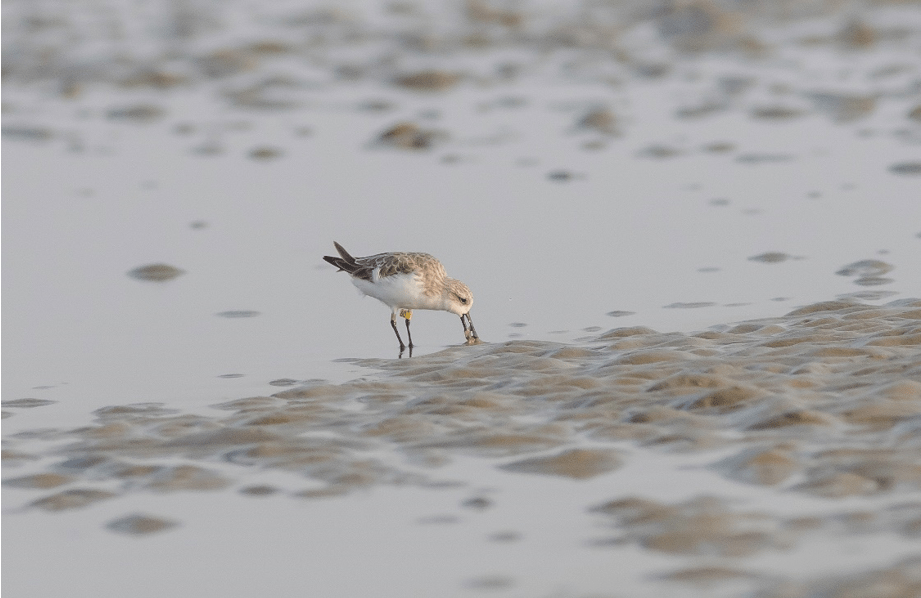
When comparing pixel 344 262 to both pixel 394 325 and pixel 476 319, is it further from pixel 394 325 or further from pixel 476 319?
pixel 476 319

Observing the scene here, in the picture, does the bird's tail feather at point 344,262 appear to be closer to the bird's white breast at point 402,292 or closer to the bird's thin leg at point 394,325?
the bird's white breast at point 402,292

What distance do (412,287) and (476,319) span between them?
0.65 m

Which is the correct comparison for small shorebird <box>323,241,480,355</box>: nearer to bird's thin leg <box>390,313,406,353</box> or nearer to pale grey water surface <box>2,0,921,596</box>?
bird's thin leg <box>390,313,406,353</box>

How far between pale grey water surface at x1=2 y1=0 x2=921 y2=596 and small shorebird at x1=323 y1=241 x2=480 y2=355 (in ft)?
0.67

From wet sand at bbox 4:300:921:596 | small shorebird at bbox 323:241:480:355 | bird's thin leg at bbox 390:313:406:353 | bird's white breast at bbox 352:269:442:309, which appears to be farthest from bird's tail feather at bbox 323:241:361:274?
wet sand at bbox 4:300:921:596

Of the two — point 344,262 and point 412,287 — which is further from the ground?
point 344,262

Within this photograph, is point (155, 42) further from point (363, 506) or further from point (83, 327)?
point (363, 506)

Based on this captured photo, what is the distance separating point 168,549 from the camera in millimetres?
5652

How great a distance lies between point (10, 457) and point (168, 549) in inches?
62.0

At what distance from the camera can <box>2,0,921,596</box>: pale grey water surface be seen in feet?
18.2

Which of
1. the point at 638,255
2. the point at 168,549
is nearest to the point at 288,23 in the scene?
the point at 638,255

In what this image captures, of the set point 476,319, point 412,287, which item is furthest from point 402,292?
point 476,319

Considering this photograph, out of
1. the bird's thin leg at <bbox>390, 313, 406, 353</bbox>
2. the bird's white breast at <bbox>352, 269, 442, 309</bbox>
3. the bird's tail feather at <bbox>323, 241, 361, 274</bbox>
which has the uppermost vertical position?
the bird's tail feather at <bbox>323, 241, 361, 274</bbox>

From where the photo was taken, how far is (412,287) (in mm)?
9336
